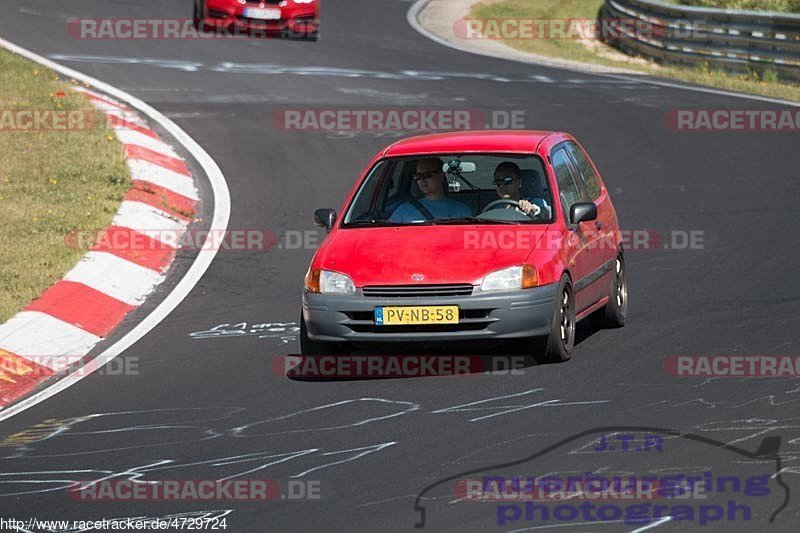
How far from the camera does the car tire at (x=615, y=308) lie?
11.3 m

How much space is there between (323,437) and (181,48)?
62.1ft

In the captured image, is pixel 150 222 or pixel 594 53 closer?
pixel 150 222

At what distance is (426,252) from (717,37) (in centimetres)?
1713

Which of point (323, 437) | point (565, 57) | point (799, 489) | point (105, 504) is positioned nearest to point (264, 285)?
point (323, 437)

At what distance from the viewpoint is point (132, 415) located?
930cm

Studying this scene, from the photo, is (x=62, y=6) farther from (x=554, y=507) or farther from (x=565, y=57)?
(x=554, y=507)

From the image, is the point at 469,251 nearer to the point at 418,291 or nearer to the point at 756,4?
the point at 418,291

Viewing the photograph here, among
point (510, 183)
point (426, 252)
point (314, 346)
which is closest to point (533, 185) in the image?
point (510, 183)

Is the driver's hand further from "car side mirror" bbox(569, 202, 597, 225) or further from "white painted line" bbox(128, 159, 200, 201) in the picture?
"white painted line" bbox(128, 159, 200, 201)

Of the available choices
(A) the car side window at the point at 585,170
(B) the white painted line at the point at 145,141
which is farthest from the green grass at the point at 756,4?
(A) the car side window at the point at 585,170

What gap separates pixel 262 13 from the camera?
27.2 metres

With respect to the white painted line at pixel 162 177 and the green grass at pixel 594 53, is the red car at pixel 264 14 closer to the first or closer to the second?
the green grass at pixel 594 53

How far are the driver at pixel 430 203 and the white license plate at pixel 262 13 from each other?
16.6 meters

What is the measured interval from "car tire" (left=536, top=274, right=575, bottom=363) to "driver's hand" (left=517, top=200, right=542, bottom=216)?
661 millimetres
